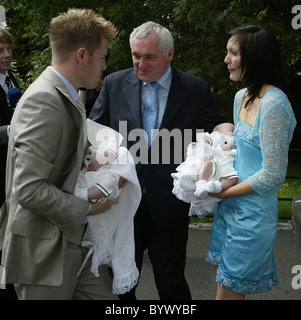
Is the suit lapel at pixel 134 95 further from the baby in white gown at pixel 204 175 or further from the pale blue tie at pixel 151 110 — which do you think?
the baby in white gown at pixel 204 175

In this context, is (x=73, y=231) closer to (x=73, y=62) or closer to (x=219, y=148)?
(x=73, y=62)

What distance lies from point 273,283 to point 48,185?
67.1 inches

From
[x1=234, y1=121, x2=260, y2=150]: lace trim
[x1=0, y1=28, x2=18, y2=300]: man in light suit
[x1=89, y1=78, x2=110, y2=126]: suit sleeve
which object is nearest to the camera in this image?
[x1=234, y1=121, x2=260, y2=150]: lace trim

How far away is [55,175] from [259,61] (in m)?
1.44

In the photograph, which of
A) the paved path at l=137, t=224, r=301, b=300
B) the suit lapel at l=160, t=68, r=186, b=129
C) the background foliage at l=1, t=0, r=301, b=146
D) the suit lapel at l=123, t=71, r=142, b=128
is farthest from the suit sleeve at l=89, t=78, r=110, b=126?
the background foliage at l=1, t=0, r=301, b=146

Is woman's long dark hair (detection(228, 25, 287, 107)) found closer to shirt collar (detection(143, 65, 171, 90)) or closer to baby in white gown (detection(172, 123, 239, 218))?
baby in white gown (detection(172, 123, 239, 218))

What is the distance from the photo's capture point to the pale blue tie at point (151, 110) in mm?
3799

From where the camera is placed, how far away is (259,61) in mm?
3135

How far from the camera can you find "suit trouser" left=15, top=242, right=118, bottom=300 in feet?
8.58

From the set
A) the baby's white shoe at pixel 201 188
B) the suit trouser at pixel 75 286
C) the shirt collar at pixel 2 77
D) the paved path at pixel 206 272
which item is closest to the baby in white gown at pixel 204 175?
the baby's white shoe at pixel 201 188

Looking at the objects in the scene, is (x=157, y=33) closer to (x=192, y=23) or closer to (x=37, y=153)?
(x=37, y=153)

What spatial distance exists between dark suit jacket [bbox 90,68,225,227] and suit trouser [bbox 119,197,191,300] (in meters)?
0.09
